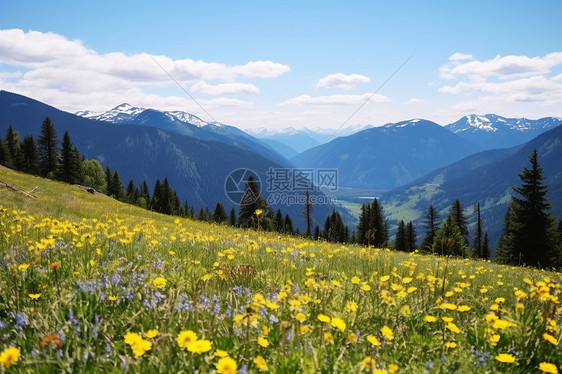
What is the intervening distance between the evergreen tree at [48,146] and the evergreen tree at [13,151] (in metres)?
3.97

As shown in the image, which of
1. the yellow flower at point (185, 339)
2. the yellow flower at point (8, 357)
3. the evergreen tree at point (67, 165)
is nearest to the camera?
the yellow flower at point (8, 357)

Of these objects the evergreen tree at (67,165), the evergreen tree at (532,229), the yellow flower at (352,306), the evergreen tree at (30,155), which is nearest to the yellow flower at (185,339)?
the yellow flower at (352,306)

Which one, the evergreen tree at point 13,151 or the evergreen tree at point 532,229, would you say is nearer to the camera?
the evergreen tree at point 532,229

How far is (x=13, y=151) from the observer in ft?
252

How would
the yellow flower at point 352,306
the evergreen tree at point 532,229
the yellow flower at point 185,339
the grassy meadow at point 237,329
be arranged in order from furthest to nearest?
the evergreen tree at point 532,229 → the yellow flower at point 352,306 → the grassy meadow at point 237,329 → the yellow flower at point 185,339

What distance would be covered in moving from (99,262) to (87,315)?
1917 millimetres

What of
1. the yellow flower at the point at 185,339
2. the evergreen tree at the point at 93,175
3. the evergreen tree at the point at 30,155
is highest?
the evergreen tree at the point at 30,155

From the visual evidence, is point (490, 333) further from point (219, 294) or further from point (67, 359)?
point (67, 359)

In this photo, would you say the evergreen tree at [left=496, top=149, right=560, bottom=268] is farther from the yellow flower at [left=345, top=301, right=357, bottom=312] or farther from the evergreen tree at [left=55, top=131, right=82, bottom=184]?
the evergreen tree at [left=55, top=131, right=82, bottom=184]

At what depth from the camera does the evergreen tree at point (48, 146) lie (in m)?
70.7

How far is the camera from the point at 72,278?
4238mm

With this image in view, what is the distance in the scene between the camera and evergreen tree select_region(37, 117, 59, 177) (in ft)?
232

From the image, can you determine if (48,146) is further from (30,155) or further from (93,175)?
(93,175)

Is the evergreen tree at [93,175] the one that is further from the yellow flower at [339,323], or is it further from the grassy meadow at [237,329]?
→ the yellow flower at [339,323]
